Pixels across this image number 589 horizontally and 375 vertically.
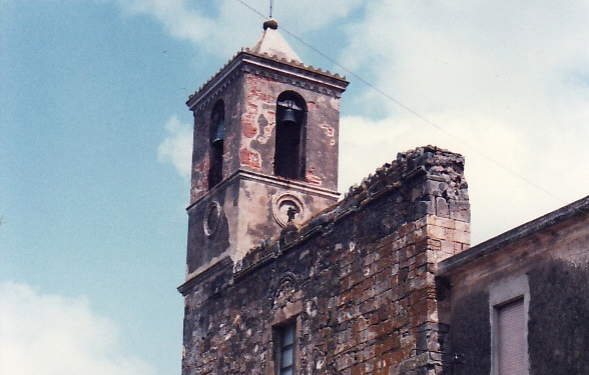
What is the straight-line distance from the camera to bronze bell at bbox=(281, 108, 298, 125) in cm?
1761

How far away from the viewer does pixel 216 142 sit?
1828 centimetres

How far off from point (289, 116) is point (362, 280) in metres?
4.86

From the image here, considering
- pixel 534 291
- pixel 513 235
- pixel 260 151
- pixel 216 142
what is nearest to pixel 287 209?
pixel 260 151

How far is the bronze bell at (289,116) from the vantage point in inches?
693

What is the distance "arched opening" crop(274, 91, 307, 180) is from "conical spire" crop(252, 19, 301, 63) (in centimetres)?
63

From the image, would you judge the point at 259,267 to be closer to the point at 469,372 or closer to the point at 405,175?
the point at 405,175

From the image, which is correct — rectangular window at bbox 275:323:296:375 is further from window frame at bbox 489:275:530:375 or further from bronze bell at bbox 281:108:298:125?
window frame at bbox 489:275:530:375

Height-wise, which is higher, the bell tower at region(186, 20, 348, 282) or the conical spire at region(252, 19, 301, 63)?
the conical spire at region(252, 19, 301, 63)

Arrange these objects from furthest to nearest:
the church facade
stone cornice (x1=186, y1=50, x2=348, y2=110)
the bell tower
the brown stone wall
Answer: stone cornice (x1=186, y1=50, x2=348, y2=110) < the bell tower < the brown stone wall < the church facade

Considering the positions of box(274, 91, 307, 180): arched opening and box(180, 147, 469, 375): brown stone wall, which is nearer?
box(180, 147, 469, 375): brown stone wall

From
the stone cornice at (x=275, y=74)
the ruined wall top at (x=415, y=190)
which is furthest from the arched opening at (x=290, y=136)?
the ruined wall top at (x=415, y=190)

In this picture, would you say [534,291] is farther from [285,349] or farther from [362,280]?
[285,349]

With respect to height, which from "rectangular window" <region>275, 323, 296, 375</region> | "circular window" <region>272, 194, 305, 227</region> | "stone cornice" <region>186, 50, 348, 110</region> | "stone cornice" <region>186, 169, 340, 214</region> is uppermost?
"stone cornice" <region>186, 50, 348, 110</region>

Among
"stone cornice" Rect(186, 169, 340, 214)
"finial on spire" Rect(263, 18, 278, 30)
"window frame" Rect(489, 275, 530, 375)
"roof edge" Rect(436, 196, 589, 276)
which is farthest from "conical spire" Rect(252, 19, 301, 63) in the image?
"window frame" Rect(489, 275, 530, 375)
